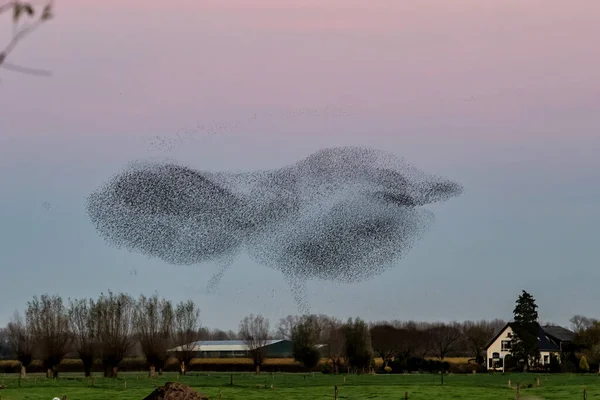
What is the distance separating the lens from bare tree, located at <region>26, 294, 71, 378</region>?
12194cm

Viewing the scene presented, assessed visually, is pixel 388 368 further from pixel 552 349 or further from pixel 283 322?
pixel 283 322

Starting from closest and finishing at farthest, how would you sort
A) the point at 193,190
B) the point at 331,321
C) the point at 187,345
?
the point at 193,190, the point at 187,345, the point at 331,321

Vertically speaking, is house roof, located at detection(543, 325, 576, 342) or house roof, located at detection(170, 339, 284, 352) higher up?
house roof, located at detection(543, 325, 576, 342)

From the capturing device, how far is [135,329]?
12912 centimetres

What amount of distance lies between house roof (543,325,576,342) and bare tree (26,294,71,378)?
74063 mm

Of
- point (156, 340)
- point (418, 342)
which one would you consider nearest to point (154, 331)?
point (156, 340)

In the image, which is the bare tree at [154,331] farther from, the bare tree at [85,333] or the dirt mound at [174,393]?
the dirt mound at [174,393]

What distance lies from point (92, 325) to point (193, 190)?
74136 mm

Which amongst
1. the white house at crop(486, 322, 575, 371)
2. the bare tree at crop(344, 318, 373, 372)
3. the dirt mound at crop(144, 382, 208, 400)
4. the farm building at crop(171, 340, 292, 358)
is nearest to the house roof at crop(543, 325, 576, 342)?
the white house at crop(486, 322, 575, 371)

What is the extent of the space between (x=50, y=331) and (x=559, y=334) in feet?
258

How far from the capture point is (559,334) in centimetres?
Answer: 14438

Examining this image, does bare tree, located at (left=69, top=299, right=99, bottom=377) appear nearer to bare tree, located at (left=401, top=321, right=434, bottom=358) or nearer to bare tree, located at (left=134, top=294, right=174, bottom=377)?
bare tree, located at (left=134, top=294, right=174, bottom=377)

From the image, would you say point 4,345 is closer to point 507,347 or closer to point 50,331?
point 50,331

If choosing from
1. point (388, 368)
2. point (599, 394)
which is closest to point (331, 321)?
point (388, 368)
